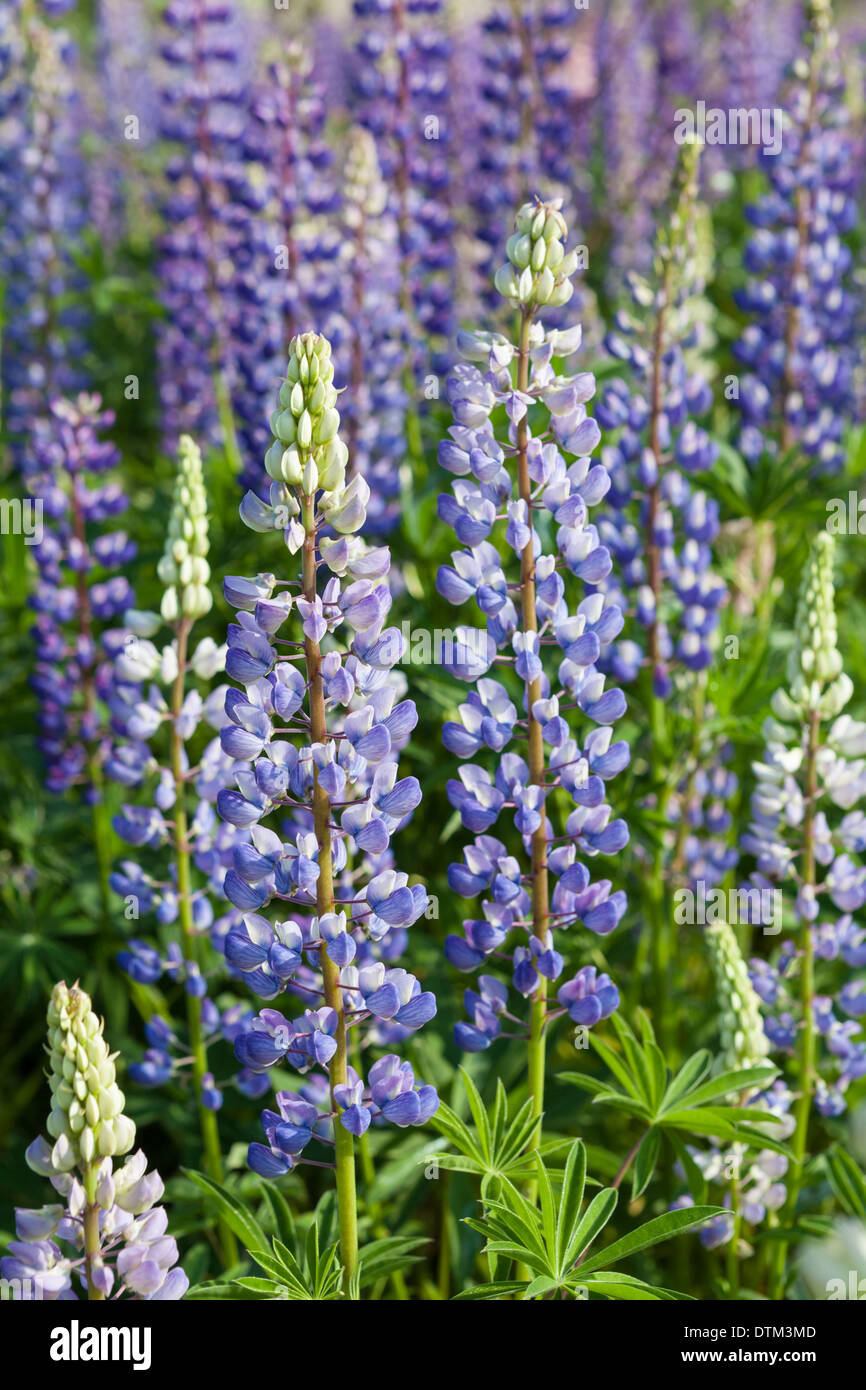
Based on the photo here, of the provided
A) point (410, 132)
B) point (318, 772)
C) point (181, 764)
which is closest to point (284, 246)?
point (410, 132)

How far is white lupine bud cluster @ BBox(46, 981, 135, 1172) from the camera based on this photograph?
172 centimetres

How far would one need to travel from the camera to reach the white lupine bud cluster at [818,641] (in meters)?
2.50

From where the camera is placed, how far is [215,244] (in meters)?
4.70

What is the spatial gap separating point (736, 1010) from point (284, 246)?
2588 millimetres

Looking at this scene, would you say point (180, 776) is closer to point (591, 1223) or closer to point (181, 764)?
point (181, 764)

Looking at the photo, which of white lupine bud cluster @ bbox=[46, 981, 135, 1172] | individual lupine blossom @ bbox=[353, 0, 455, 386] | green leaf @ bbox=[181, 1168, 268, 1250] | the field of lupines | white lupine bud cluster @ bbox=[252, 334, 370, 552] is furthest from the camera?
individual lupine blossom @ bbox=[353, 0, 455, 386]

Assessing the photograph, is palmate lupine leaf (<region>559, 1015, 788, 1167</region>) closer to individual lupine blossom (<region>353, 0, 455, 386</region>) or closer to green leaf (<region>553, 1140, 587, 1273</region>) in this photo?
green leaf (<region>553, 1140, 587, 1273</region>)

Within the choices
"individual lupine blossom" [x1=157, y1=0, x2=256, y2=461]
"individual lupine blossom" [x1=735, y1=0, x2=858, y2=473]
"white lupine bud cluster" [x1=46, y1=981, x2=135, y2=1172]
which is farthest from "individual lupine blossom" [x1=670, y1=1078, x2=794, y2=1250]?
"individual lupine blossom" [x1=157, y1=0, x2=256, y2=461]

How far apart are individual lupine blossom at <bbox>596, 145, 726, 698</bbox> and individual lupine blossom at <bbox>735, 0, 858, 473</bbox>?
34.3 inches

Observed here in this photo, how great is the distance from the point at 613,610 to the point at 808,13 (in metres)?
2.63

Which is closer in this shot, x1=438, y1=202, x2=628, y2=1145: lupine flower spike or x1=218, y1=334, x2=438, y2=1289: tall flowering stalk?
x1=218, y1=334, x2=438, y2=1289: tall flowering stalk

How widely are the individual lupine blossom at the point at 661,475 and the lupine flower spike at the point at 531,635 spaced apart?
760 millimetres

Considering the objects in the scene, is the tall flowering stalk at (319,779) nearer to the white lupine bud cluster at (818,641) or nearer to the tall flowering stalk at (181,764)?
the tall flowering stalk at (181,764)

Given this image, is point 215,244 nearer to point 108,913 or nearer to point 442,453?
point 108,913
